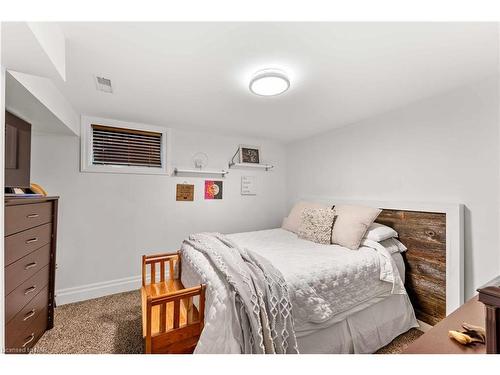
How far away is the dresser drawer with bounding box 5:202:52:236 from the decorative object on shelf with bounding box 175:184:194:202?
138 centimetres

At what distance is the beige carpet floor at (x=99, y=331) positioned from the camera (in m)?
1.69

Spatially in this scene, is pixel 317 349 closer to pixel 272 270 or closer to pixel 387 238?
pixel 272 270

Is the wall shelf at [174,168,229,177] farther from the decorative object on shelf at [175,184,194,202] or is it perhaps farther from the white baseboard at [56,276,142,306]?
the white baseboard at [56,276,142,306]

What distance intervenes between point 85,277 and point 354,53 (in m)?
3.42

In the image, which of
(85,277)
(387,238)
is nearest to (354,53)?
(387,238)

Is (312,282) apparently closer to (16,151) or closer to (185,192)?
(185,192)

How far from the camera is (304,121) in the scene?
2.68m

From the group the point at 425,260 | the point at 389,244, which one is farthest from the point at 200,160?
the point at 425,260

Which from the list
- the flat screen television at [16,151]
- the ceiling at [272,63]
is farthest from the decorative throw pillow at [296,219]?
the flat screen television at [16,151]

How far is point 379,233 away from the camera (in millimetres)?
2080

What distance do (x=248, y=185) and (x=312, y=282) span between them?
2.18 m

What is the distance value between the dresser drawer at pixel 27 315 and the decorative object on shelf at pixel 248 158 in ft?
8.08

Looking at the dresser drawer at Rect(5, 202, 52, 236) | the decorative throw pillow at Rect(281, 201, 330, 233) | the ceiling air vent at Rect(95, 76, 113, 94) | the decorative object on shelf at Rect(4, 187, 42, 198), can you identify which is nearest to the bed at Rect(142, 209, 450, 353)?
the decorative throw pillow at Rect(281, 201, 330, 233)

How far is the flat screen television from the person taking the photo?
5.04ft
